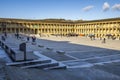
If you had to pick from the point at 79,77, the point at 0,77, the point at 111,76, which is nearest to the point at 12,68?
the point at 0,77

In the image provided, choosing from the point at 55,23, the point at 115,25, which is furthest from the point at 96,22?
the point at 55,23

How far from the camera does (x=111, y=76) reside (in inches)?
444

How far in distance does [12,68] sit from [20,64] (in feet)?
2.67

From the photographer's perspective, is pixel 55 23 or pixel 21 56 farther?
pixel 55 23

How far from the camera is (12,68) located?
11008 mm

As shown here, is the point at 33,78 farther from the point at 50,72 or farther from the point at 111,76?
the point at 111,76

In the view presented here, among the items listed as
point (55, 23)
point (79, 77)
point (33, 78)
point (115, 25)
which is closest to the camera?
point (33, 78)

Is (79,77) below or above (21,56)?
below

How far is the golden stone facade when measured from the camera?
102 metres

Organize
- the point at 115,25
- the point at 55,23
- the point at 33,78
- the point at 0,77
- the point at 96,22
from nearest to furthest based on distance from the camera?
1. the point at 0,77
2. the point at 33,78
3. the point at 115,25
4. the point at 96,22
5. the point at 55,23

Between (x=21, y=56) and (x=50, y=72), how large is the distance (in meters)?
2.35

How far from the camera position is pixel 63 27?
12269 cm

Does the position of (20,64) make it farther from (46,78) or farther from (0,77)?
(0,77)

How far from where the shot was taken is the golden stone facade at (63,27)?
101550 millimetres
